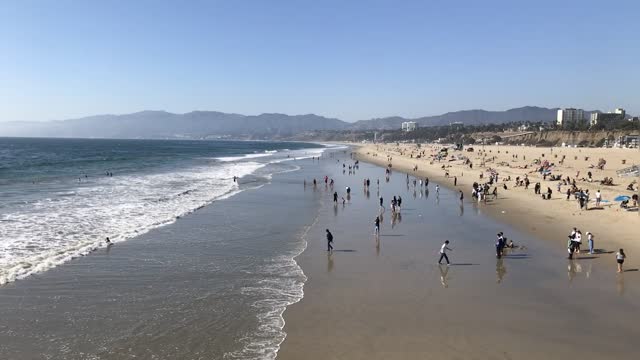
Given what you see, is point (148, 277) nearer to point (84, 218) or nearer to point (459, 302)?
point (459, 302)

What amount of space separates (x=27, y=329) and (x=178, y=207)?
18.3 metres

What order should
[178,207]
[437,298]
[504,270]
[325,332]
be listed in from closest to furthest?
[325,332], [437,298], [504,270], [178,207]

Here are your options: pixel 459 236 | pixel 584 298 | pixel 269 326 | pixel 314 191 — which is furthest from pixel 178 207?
pixel 584 298

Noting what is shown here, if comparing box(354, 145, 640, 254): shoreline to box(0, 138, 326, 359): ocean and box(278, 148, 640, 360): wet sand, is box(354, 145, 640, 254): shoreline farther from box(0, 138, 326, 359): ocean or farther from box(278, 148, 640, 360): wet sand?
box(0, 138, 326, 359): ocean

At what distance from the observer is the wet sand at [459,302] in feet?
33.6

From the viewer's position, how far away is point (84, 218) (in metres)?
25.0

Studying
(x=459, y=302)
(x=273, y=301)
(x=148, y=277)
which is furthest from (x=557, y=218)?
(x=148, y=277)

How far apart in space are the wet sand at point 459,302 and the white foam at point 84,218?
904cm

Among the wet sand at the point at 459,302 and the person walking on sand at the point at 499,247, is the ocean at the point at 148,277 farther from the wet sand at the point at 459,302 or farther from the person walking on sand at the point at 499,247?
the person walking on sand at the point at 499,247

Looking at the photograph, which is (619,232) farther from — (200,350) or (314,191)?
(314,191)

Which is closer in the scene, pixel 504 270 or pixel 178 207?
pixel 504 270

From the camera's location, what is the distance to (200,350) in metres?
10.1

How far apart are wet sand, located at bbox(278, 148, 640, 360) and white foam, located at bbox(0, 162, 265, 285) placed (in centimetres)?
904

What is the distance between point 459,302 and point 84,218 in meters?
20.4
